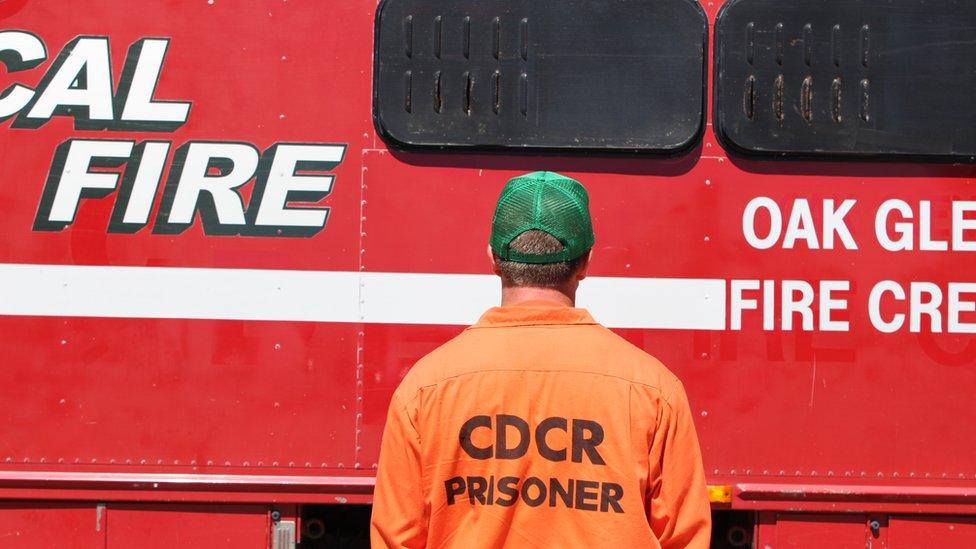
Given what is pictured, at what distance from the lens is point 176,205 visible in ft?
9.69

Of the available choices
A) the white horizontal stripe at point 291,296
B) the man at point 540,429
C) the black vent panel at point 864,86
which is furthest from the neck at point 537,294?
the black vent panel at point 864,86

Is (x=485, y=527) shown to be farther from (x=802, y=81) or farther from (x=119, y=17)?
(x=119, y=17)

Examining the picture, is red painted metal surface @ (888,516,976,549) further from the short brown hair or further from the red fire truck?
the short brown hair

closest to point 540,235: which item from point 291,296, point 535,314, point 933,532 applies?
point 535,314

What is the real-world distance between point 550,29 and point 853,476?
1745 mm

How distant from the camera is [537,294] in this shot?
1.66 metres

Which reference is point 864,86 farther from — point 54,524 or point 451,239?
point 54,524

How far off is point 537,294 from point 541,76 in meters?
1.45

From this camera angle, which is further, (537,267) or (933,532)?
(933,532)

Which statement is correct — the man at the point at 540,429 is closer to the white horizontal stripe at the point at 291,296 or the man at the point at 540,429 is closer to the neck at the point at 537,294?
the neck at the point at 537,294

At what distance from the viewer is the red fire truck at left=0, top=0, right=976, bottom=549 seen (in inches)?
116

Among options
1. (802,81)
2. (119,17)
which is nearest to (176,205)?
(119,17)

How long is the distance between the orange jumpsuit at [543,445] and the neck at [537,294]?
0.01 meters

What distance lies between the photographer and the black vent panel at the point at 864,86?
9.65ft
